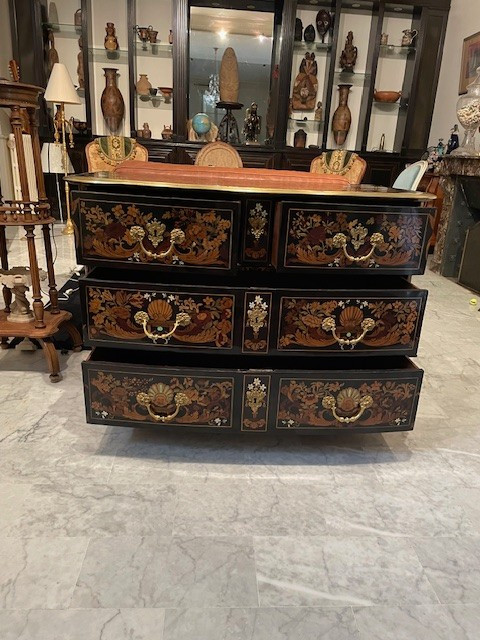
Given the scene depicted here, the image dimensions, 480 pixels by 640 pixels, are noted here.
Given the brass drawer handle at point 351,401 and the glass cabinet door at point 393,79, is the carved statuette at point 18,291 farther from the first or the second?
the glass cabinet door at point 393,79

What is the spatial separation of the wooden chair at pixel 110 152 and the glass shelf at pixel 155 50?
2.98 metres

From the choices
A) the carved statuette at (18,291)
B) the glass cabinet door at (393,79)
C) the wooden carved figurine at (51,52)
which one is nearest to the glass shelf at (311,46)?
the glass cabinet door at (393,79)

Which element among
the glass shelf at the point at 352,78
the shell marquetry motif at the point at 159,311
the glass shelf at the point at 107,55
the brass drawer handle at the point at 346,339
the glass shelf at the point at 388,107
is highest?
the glass shelf at the point at 107,55

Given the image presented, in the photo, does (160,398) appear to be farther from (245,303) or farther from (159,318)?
(245,303)

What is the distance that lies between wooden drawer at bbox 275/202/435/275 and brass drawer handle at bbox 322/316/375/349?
14cm

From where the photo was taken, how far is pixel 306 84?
16.6ft

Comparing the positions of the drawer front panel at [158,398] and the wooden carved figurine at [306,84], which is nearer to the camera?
the drawer front panel at [158,398]

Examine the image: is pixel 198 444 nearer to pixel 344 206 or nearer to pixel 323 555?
pixel 323 555

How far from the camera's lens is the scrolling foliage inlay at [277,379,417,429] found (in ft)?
4.34

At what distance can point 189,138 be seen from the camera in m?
4.96

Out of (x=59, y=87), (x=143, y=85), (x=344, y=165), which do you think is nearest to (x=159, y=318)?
→ (x=344, y=165)

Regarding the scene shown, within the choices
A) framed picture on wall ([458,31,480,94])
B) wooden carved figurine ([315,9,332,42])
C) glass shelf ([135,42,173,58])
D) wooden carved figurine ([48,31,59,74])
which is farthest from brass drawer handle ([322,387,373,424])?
wooden carved figurine ([48,31,59,74])

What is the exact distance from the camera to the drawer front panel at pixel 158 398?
1.30 metres

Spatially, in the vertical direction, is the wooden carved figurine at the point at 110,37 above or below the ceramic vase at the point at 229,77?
above
